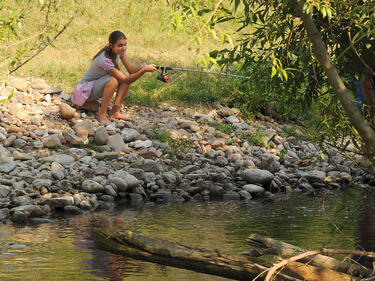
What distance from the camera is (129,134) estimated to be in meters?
9.87

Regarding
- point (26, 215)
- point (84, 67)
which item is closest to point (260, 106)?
point (84, 67)

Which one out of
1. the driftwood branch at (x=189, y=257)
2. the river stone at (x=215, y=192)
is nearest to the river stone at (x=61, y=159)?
the river stone at (x=215, y=192)

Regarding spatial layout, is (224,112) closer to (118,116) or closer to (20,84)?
(118,116)

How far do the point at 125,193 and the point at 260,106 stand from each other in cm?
371

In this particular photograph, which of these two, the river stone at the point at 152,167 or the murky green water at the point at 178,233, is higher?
the river stone at the point at 152,167

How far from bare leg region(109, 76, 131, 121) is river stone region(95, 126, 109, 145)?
2.30 ft

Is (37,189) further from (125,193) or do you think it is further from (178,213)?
(178,213)

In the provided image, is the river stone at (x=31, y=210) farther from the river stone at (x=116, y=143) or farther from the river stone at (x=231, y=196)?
the river stone at (x=231, y=196)

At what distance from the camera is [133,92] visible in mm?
11297

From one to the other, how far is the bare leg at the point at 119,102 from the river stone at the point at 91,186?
6.96 feet

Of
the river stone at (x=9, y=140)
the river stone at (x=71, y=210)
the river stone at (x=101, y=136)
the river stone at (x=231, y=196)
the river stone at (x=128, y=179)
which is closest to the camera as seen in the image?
the river stone at (x=71, y=210)

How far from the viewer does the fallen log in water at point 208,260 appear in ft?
14.2

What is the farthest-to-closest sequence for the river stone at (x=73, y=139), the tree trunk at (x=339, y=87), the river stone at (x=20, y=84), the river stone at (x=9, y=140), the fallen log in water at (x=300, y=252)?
the river stone at (x=20, y=84) → the river stone at (x=73, y=139) → the river stone at (x=9, y=140) → the fallen log in water at (x=300, y=252) → the tree trunk at (x=339, y=87)

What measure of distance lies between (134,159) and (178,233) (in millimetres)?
2536
